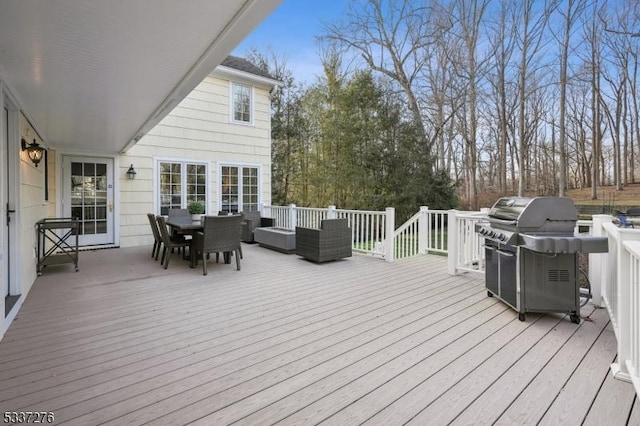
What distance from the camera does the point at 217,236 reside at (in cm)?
539

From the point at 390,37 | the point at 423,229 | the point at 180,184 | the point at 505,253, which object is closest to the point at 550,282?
the point at 505,253

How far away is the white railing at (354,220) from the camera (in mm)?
6273

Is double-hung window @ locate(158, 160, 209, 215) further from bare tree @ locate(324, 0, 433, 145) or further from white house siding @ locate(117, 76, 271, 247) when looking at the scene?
bare tree @ locate(324, 0, 433, 145)

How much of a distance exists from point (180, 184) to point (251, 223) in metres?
Answer: 2.10

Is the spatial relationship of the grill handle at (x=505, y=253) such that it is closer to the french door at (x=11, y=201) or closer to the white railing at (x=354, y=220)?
the white railing at (x=354, y=220)

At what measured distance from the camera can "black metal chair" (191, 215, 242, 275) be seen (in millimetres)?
5273

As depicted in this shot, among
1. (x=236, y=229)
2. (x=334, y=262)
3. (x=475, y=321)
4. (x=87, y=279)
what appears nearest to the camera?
(x=475, y=321)

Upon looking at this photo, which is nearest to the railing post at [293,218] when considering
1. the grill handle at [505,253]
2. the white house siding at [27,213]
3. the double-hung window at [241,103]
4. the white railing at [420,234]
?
the white railing at [420,234]

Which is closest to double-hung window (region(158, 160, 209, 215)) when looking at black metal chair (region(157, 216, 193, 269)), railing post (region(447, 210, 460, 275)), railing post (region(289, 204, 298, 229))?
railing post (region(289, 204, 298, 229))

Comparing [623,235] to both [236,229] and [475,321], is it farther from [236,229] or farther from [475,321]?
[236,229]

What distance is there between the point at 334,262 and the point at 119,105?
13.4 ft

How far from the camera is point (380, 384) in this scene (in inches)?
84.9

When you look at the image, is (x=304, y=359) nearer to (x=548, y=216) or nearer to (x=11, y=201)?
(x=548, y=216)

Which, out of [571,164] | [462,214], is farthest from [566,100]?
[462,214]
